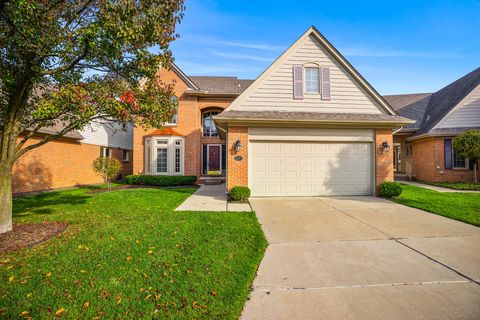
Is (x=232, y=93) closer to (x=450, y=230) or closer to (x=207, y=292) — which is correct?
(x=450, y=230)

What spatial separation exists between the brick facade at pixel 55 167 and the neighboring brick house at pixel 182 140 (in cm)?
321

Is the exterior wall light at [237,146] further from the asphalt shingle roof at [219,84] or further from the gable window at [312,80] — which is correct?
the asphalt shingle roof at [219,84]

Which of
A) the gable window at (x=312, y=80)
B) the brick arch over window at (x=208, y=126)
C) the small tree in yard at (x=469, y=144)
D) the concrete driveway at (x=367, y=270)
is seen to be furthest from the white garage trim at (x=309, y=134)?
the brick arch over window at (x=208, y=126)

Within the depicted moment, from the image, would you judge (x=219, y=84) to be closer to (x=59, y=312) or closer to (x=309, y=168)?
(x=309, y=168)

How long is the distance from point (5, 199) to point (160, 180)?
934 cm

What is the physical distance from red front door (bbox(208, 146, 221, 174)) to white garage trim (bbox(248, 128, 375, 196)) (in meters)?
8.81

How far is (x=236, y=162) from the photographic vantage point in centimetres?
912

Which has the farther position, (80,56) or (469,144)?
(469,144)

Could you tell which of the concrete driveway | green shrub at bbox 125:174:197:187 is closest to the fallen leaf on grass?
the concrete driveway

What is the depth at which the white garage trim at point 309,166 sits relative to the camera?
9500 millimetres

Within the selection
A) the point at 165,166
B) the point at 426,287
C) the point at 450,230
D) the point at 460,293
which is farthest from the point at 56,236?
the point at 165,166

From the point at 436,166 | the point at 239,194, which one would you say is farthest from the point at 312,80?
the point at 436,166

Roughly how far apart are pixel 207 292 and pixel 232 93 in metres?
16.1

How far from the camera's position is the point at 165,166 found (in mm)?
15859
